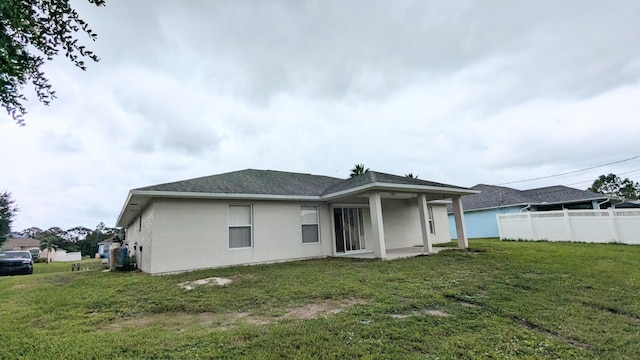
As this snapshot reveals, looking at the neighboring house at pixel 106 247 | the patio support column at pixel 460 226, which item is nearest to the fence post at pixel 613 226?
the patio support column at pixel 460 226

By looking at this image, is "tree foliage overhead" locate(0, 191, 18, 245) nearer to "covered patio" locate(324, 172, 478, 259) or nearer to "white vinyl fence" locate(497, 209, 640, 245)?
"covered patio" locate(324, 172, 478, 259)

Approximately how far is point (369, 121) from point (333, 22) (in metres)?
6.61

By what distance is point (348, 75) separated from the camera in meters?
11.8

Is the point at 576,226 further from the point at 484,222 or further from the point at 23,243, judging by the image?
the point at 23,243

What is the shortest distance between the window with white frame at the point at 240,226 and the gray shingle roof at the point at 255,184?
74 centimetres

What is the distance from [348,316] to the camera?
4.16m

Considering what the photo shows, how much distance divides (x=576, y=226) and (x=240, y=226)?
15995mm

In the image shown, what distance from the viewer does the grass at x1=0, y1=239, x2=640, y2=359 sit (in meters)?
3.14

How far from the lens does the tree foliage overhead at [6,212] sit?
29.2 metres

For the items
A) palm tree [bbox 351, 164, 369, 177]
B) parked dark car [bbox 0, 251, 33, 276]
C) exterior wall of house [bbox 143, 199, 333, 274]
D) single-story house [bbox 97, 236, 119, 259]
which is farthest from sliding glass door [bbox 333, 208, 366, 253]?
parked dark car [bbox 0, 251, 33, 276]

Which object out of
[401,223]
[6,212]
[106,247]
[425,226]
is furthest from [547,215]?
[6,212]

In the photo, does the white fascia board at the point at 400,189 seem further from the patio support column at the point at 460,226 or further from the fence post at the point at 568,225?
the fence post at the point at 568,225

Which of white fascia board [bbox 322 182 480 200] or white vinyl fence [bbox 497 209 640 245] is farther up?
white fascia board [bbox 322 182 480 200]

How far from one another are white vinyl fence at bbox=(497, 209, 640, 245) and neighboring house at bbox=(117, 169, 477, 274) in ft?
20.4
